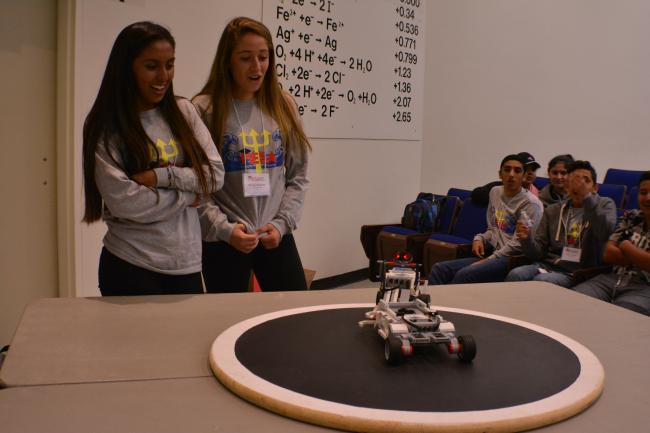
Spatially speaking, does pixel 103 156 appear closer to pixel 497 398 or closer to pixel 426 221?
pixel 497 398

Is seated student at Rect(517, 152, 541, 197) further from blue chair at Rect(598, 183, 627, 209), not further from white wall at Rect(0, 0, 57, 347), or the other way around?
white wall at Rect(0, 0, 57, 347)

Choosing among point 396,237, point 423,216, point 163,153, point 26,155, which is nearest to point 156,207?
point 163,153

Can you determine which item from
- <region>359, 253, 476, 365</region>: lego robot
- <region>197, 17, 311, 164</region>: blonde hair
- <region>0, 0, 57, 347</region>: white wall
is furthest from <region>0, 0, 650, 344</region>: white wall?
<region>359, 253, 476, 365</region>: lego robot

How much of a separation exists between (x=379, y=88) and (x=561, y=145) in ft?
7.70

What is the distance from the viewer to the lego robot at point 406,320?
4.25 ft

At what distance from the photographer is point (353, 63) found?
5281 mm

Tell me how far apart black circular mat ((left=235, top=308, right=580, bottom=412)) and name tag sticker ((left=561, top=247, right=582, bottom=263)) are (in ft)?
6.92

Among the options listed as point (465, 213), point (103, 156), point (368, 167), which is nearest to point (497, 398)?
point (103, 156)

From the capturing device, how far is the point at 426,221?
16.9 feet

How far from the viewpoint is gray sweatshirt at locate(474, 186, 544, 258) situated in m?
4.05

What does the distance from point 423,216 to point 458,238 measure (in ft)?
1.64

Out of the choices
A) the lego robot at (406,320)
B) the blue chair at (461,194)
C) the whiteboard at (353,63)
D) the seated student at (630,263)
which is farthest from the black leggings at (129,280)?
the blue chair at (461,194)

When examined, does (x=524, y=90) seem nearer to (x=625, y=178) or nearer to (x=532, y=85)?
(x=532, y=85)

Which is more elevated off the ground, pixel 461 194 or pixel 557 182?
pixel 557 182
